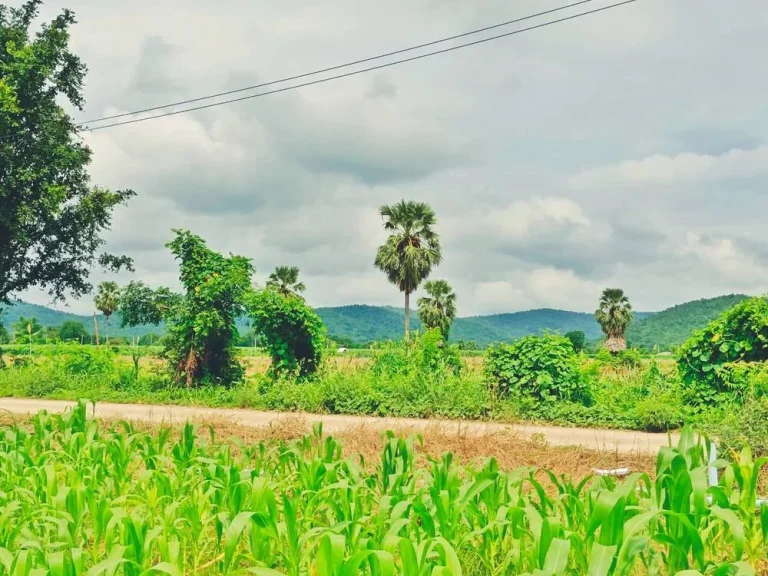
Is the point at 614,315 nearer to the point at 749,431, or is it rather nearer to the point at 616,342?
the point at 616,342

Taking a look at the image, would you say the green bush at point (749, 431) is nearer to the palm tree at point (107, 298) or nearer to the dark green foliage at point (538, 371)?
the dark green foliage at point (538, 371)

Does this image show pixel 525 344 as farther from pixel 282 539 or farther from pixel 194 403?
pixel 282 539

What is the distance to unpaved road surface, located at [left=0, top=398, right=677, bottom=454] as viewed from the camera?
38.9 feet

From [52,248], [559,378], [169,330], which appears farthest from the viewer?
[52,248]

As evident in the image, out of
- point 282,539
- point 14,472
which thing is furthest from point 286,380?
point 282,539

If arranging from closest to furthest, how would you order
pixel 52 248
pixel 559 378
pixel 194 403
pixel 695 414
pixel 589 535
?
pixel 589 535
pixel 695 414
pixel 559 378
pixel 194 403
pixel 52 248

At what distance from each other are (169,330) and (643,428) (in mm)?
13743

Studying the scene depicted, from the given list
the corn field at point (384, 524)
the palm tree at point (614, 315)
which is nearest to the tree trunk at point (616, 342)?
the palm tree at point (614, 315)

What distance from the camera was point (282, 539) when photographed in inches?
185

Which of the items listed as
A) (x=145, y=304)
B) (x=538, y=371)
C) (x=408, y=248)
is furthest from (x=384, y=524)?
(x=408, y=248)

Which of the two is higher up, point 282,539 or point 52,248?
point 52,248

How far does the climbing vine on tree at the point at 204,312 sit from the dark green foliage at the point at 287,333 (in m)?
0.88

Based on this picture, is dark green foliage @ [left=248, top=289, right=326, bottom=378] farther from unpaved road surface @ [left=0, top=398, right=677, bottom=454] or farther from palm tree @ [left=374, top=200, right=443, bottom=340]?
palm tree @ [left=374, top=200, right=443, bottom=340]

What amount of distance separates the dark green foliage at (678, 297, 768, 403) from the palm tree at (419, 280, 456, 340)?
45703 millimetres
